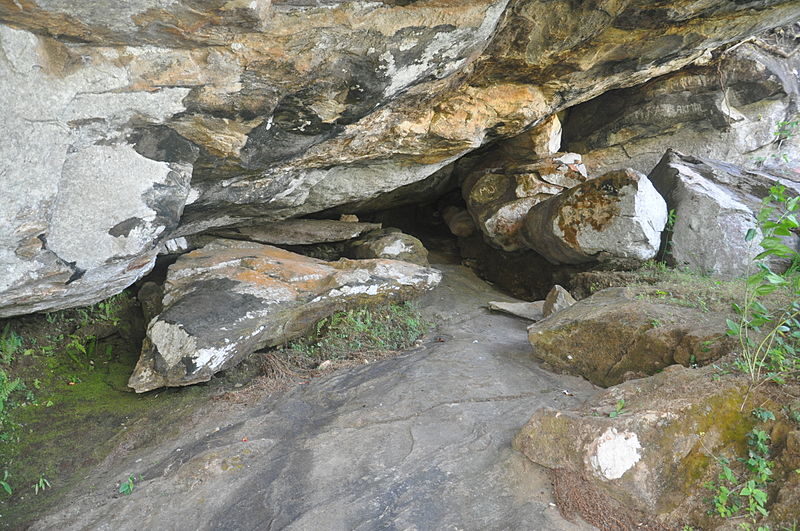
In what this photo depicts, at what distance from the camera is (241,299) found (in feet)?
17.6

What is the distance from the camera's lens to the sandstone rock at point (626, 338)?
12.1ft

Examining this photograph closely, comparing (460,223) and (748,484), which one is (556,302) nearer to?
(748,484)

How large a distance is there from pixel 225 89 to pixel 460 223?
758 cm

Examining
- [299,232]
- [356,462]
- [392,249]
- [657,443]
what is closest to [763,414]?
[657,443]

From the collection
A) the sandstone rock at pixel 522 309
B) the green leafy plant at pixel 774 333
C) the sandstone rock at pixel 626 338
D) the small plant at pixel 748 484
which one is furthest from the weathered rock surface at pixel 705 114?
the small plant at pixel 748 484

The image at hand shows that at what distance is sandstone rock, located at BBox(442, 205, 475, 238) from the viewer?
424 inches

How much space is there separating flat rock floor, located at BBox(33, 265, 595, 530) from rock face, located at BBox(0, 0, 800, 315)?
1778 mm

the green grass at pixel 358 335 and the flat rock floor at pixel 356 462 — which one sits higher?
the flat rock floor at pixel 356 462

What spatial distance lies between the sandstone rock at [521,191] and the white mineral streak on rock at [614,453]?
6.41 m

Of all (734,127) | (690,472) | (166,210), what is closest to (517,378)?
(690,472)

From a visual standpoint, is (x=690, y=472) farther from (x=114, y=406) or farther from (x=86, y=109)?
(x=114, y=406)

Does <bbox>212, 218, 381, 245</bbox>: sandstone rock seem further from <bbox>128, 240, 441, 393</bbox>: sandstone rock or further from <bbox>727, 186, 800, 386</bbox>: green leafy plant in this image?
<bbox>727, 186, 800, 386</bbox>: green leafy plant

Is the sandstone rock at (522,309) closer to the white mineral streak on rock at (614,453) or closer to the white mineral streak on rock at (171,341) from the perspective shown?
the white mineral streak on rock at (614,453)

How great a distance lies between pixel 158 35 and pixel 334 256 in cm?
574
